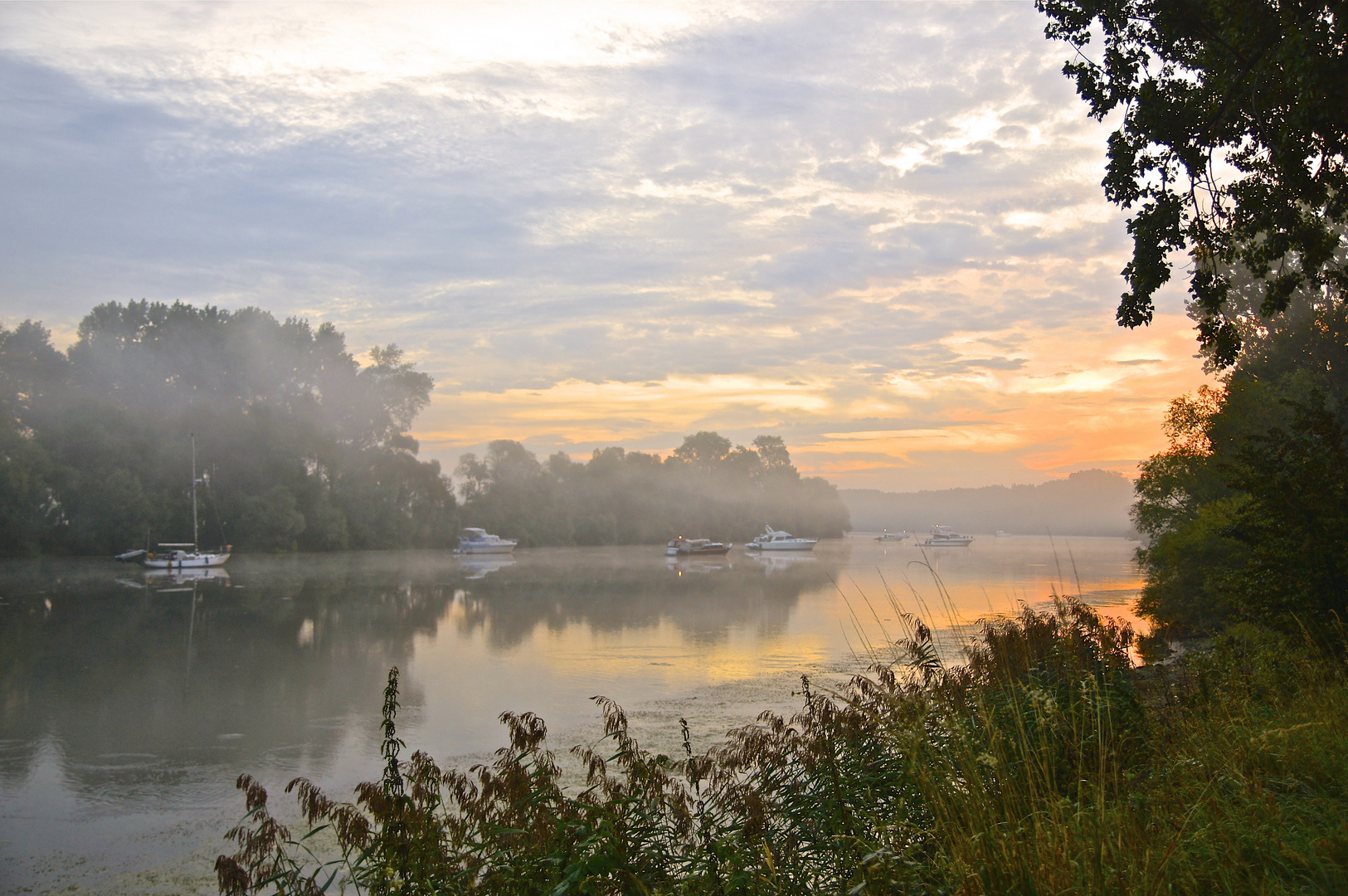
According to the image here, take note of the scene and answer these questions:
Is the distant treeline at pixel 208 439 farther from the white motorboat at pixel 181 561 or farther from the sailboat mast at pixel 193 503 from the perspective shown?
the white motorboat at pixel 181 561

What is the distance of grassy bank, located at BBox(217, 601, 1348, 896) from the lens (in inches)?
123

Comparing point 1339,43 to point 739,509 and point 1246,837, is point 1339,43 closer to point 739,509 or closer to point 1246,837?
point 1246,837

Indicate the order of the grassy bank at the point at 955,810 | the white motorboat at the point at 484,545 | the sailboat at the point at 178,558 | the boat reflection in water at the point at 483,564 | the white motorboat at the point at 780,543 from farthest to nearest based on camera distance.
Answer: the white motorboat at the point at 780,543
the white motorboat at the point at 484,545
the boat reflection in water at the point at 483,564
the sailboat at the point at 178,558
the grassy bank at the point at 955,810

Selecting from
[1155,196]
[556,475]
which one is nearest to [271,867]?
[1155,196]

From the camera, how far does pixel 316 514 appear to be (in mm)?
60469

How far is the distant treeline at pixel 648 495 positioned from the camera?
8306cm

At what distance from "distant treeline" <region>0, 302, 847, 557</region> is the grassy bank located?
Answer: 2027 inches

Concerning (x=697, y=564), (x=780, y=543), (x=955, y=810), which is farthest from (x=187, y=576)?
(x=780, y=543)

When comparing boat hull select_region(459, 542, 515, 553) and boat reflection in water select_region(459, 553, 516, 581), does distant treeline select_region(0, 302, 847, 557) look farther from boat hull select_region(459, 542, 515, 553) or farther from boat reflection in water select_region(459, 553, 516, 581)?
boat reflection in water select_region(459, 553, 516, 581)

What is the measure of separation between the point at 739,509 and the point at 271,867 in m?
105

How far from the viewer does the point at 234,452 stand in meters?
57.4

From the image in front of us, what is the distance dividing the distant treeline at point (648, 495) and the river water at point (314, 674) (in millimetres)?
43439

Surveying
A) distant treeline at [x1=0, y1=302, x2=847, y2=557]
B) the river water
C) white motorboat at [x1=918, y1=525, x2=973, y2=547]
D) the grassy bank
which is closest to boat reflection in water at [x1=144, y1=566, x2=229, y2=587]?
the river water

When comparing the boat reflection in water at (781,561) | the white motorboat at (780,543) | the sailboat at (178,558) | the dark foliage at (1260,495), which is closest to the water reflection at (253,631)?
the sailboat at (178,558)
